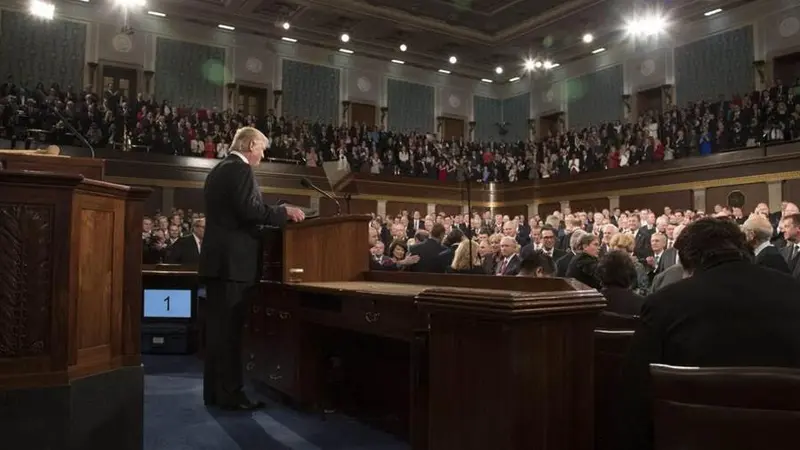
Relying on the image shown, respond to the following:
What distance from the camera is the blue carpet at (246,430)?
318 cm

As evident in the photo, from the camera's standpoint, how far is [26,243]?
8.19 ft

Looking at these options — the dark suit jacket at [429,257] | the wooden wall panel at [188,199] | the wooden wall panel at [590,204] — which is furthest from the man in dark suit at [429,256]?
the wooden wall panel at [590,204]

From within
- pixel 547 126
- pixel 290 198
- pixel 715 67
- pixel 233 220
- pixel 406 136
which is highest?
pixel 715 67

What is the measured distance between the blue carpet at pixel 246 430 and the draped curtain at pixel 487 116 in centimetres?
1893

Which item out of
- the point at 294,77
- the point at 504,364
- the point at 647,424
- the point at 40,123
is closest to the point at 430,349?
the point at 504,364

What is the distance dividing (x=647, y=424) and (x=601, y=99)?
62.9ft

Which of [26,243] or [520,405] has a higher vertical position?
[26,243]

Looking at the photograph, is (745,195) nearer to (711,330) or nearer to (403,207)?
(403,207)

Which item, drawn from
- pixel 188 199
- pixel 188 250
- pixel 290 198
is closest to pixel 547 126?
pixel 290 198

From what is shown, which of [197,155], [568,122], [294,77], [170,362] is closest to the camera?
[170,362]

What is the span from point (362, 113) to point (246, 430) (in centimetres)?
1720

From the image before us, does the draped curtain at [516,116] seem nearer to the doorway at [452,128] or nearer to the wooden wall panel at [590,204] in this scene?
the doorway at [452,128]

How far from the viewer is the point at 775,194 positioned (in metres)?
11.9

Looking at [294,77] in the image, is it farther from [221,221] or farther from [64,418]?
[64,418]
